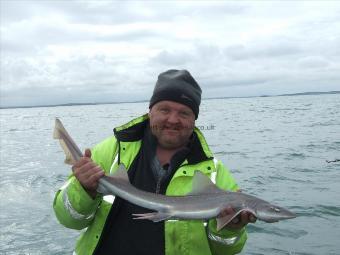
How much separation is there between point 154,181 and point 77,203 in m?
0.84

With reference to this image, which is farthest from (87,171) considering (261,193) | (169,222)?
(261,193)

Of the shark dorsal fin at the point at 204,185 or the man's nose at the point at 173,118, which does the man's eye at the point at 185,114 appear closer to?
the man's nose at the point at 173,118

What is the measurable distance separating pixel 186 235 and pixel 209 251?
0.30 m

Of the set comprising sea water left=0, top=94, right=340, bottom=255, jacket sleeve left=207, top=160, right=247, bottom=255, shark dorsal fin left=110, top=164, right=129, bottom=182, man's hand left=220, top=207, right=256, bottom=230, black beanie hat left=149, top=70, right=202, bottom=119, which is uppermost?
black beanie hat left=149, top=70, right=202, bottom=119

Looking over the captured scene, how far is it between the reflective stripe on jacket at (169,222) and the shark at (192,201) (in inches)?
7.7

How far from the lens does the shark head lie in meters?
4.11

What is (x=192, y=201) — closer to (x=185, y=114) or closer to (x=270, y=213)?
(x=270, y=213)

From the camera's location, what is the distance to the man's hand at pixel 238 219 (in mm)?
4093

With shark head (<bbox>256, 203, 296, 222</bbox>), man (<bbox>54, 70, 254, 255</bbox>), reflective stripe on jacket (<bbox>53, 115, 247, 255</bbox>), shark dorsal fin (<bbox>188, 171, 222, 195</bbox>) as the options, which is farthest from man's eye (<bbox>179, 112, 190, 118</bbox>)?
shark head (<bbox>256, 203, 296, 222</bbox>)

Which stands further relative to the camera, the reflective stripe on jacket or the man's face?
the man's face

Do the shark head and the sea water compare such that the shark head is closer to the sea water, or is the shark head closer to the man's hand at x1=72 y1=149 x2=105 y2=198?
the man's hand at x1=72 y1=149 x2=105 y2=198

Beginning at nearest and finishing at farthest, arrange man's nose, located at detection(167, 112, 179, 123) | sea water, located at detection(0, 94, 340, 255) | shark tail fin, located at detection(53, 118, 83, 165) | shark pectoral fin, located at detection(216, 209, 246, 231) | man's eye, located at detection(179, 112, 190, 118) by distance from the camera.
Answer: shark pectoral fin, located at detection(216, 209, 246, 231) → shark tail fin, located at detection(53, 118, 83, 165) → man's nose, located at detection(167, 112, 179, 123) → man's eye, located at detection(179, 112, 190, 118) → sea water, located at detection(0, 94, 340, 255)

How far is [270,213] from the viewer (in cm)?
413

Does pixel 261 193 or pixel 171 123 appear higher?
pixel 171 123
